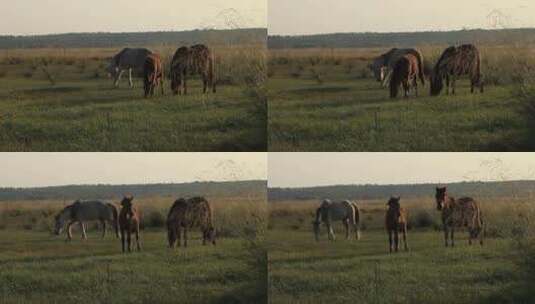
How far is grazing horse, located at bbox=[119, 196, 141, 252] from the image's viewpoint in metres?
15.0

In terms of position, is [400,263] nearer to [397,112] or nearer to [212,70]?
[397,112]

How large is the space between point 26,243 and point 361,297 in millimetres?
3674

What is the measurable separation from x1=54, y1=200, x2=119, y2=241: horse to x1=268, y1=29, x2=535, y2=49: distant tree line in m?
2.54

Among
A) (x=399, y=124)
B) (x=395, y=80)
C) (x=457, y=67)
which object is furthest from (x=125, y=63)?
(x=457, y=67)

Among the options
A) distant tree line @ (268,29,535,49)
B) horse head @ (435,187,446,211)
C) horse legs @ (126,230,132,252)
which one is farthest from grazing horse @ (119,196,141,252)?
horse head @ (435,187,446,211)

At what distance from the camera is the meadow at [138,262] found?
14.8 m

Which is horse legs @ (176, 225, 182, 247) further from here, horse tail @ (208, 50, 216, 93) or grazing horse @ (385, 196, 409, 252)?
grazing horse @ (385, 196, 409, 252)

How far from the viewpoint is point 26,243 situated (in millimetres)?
A: 14891

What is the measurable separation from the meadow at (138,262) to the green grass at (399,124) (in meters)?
0.90

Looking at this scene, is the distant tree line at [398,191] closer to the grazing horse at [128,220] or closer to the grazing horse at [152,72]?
the grazing horse at [128,220]

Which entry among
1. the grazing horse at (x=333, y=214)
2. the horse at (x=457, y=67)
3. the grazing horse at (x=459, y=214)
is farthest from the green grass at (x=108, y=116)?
the grazing horse at (x=459, y=214)

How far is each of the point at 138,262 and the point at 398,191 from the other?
2939 mm

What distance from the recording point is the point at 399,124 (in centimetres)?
1502

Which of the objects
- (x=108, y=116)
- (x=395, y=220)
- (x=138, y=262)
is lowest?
(x=138, y=262)
